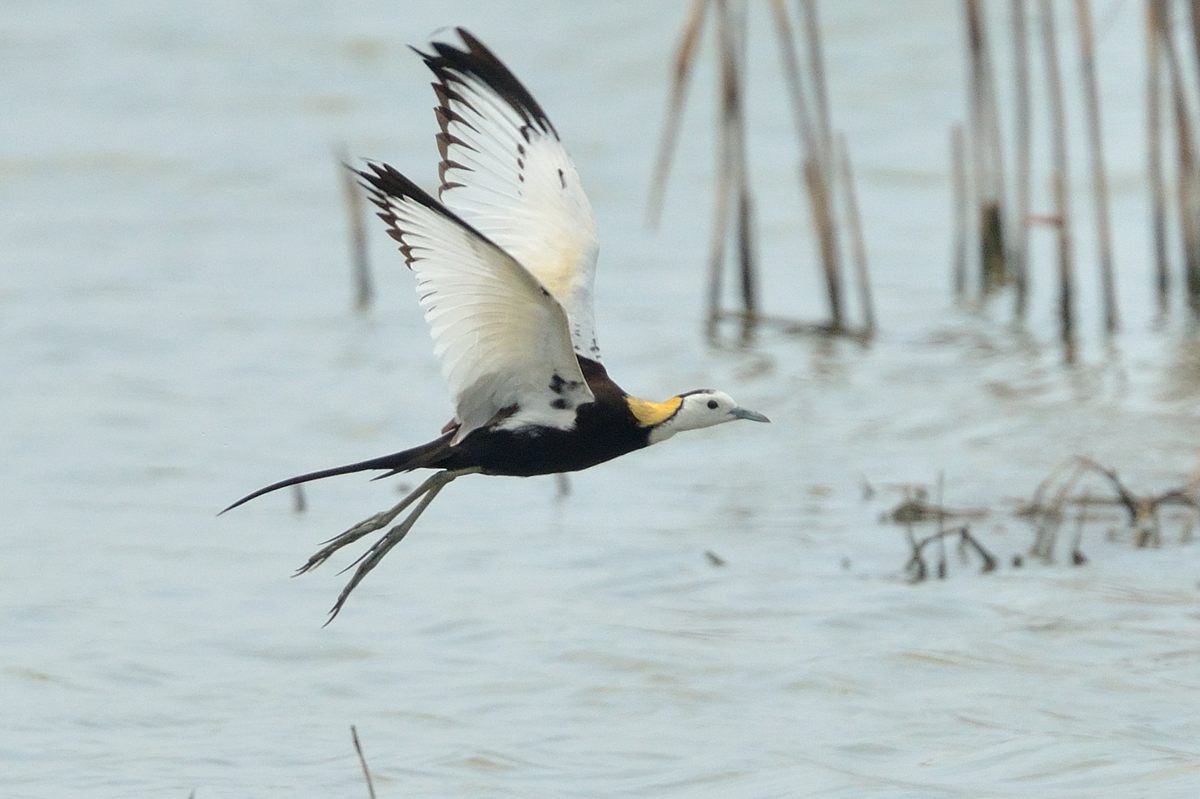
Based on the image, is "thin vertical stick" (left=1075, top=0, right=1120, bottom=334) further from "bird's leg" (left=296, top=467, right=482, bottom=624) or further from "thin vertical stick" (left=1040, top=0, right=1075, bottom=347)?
"bird's leg" (left=296, top=467, right=482, bottom=624)

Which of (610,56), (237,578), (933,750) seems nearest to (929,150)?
(610,56)

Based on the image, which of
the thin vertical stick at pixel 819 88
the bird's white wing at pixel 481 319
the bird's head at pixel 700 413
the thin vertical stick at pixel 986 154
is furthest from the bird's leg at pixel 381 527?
the thin vertical stick at pixel 986 154

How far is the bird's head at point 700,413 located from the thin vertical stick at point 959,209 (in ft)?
22.8

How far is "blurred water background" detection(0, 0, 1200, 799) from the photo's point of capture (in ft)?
21.0

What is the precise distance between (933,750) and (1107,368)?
223 inches

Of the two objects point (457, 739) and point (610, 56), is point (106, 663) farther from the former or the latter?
point (610, 56)

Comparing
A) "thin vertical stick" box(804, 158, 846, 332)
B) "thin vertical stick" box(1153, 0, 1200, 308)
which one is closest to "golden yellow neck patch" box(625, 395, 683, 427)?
"thin vertical stick" box(804, 158, 846, 332)

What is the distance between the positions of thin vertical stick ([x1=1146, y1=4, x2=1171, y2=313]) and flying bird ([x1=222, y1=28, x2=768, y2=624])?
232 inches

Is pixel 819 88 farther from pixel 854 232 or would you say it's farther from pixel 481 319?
pixel 481 319

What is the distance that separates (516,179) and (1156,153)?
20.6 feet

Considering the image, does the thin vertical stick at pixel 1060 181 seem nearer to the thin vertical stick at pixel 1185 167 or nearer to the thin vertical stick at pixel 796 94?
the thin vertical stick at pixel 1185 167

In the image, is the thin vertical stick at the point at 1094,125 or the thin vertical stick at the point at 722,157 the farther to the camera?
the thin vertical stick at the point at 722,157

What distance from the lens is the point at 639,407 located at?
586 cm

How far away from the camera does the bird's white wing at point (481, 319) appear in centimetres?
520
